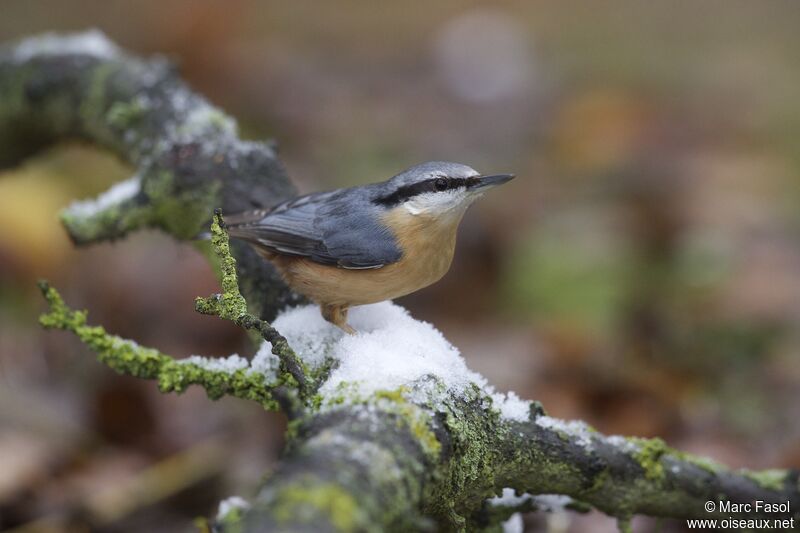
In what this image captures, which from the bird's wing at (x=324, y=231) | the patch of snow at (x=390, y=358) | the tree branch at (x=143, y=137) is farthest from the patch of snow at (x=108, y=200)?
the patch of snow at (x=390, y=358)

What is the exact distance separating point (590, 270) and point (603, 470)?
3764 millimetres

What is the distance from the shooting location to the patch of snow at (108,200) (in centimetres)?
333

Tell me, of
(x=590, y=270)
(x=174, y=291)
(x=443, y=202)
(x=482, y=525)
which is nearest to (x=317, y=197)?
(x=443, y=202)

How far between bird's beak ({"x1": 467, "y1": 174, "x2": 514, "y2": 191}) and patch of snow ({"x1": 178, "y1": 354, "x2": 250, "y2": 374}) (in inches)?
44.1

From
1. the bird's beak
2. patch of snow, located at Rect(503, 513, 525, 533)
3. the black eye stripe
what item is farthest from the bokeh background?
the bird's beak

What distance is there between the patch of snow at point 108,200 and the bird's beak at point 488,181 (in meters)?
1.30

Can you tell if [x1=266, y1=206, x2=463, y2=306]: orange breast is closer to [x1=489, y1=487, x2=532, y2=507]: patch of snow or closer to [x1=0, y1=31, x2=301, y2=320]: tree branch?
[x1=0, y1=31, x2=301, y2=320]: tree branch

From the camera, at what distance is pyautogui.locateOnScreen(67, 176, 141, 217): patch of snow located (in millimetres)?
3326

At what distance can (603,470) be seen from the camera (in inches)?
97.0

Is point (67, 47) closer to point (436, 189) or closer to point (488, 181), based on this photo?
point (436, 189)

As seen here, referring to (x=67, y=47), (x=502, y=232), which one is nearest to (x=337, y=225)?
(x=67, y=47)

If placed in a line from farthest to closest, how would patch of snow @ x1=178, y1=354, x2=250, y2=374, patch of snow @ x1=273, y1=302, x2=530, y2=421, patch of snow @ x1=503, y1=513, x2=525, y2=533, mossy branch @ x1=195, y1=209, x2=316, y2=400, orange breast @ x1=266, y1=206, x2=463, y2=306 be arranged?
orange breast @ x1=266, y1=206, x2=463, y2=306 → patch of snow @ x1=503, y1=513, x2=525, y2=533 → patch of snow @ x1=178, y1=354, x2=250, y2=374 → patch of snow @ x1=273, y1=302, x2=530, y2=421 → mossy branch @ x1=195, y1=209, x2=316, y2=400

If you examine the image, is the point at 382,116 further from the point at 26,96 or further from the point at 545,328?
the point at 26,96

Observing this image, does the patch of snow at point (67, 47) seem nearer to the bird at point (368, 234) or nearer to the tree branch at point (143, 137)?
the tree branch at point (143, 137)
